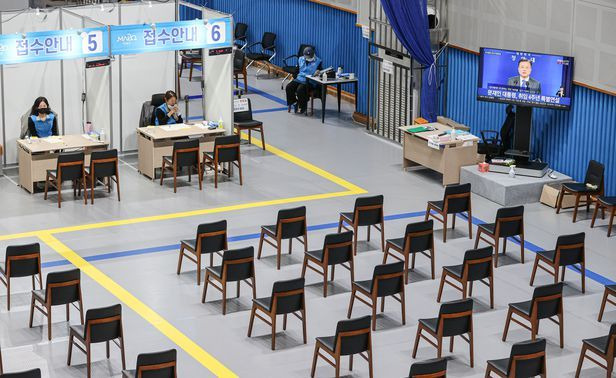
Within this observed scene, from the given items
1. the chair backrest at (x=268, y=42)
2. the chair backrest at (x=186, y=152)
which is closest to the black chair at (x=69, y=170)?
the chair backrest at (x=186, y=152)

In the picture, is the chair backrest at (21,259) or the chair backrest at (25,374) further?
the chair backrest at (21,259)

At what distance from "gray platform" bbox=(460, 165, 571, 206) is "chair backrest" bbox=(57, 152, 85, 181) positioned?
6748 millimetres

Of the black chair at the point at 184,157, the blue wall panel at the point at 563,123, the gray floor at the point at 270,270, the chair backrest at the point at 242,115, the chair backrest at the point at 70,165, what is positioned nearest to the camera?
the gray floor at the point at 270,270

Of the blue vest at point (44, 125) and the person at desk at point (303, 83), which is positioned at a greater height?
the person at desk at point (303, 83)

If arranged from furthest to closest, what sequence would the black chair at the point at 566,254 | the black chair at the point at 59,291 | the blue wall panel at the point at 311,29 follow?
the blue wall panel at the point at 311,29
the black chair at the point at 566,254
the black chair at the point at 59,291

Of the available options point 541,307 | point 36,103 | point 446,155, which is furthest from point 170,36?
point 541,307

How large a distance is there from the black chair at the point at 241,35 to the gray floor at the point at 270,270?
784cm

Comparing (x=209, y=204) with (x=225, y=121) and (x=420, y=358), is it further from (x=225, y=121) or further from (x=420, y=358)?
(x=420, y=358)

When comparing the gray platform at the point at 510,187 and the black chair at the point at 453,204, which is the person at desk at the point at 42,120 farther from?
the gray platform at the point at 510,187

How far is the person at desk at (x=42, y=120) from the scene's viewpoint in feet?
67.3

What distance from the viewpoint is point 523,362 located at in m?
Answer: 12.2

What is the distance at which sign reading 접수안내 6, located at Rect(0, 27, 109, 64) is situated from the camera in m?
19.4

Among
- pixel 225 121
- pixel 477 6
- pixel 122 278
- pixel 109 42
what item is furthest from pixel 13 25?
pixel 477 6

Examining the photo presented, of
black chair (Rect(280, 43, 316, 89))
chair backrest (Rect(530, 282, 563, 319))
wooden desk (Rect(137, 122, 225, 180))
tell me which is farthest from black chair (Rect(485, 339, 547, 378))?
black chair (Rect(280, 43, 316, 89))
